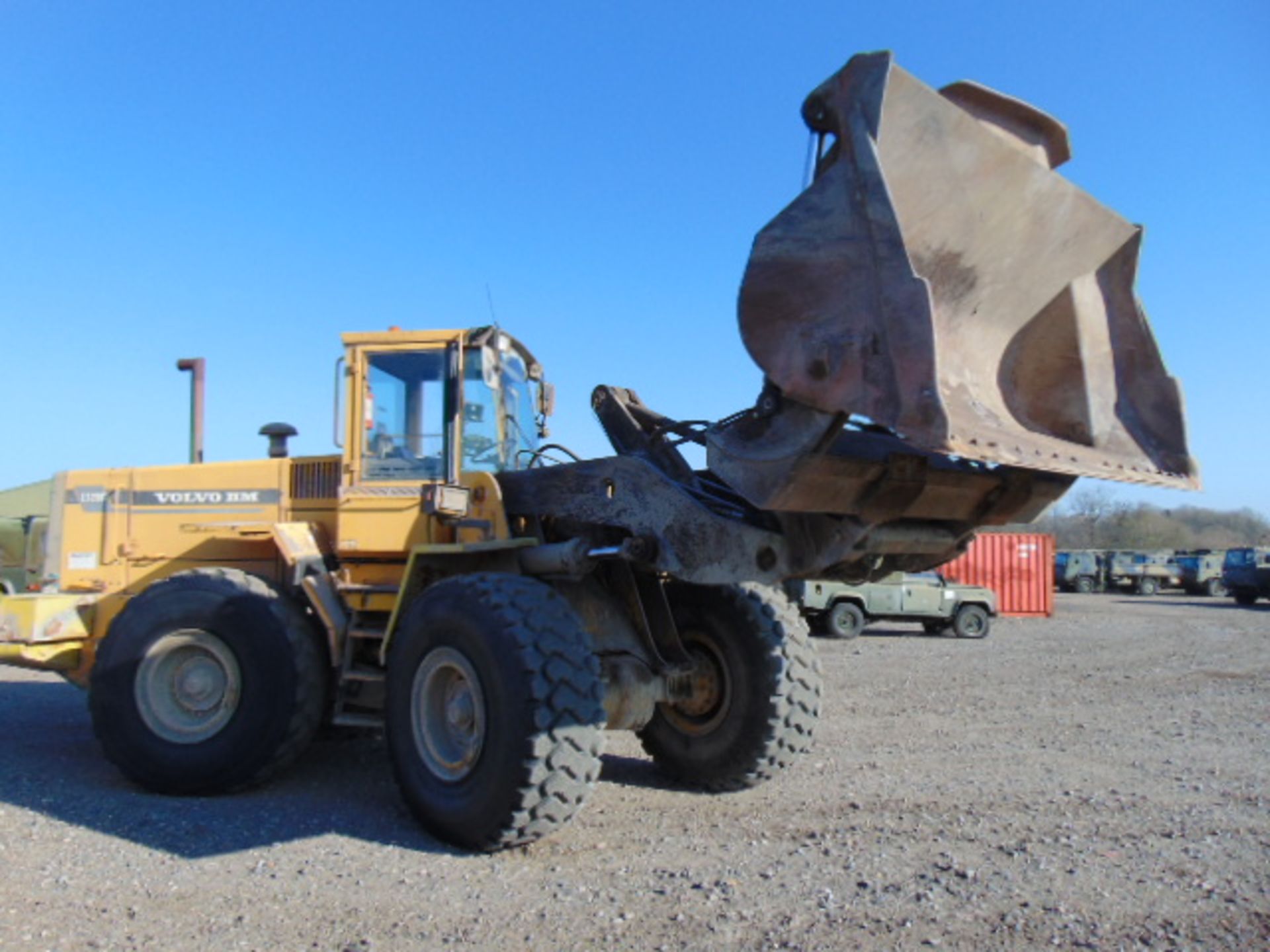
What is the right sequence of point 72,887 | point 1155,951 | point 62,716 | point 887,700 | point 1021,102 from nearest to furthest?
point 1155,951 < point 72,887 < point 1021,102 < point 62,716 < point 887,700

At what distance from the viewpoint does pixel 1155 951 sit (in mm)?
3719

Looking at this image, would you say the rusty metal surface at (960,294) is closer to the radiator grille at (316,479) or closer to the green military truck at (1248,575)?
the radiator grille at (316,479)

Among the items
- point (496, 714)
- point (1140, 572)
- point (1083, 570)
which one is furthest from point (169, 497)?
point (1140, 572)

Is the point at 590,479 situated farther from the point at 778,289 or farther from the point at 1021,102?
the point at 1021,102

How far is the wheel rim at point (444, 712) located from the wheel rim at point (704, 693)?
1.69 m

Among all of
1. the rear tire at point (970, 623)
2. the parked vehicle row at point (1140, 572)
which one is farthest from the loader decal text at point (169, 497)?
the parked vehicle row at point (1140, 572)

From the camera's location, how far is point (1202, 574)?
136ft

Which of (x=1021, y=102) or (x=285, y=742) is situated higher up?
(x=1021, y=102)

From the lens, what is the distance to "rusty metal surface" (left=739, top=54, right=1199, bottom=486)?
161 inches

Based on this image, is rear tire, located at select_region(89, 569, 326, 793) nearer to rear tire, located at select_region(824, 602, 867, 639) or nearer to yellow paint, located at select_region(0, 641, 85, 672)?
yellow paint, located at select_region(0, 641, 85, 672)

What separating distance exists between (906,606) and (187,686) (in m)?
16.8

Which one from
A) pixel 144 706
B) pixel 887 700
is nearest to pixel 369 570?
pixel 144 706

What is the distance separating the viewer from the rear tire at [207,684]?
6051mm

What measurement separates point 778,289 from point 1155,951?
2913 mm
